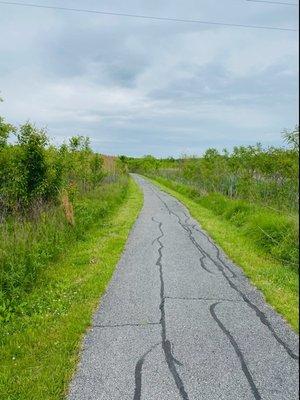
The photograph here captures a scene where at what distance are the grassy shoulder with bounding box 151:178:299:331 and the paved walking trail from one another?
209mm

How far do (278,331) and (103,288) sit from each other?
9.44ft

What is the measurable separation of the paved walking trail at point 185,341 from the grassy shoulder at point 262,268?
21cm

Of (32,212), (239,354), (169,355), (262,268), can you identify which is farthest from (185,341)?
(32,212)

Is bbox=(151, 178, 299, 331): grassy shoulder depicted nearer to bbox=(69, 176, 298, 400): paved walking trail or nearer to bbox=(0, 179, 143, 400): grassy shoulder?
bbox=(69, 176, 298, 400): paved walking trail

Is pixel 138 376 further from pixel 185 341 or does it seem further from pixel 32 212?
pixel 32 212

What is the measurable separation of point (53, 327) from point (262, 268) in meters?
4.45

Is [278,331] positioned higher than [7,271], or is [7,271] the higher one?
[7,271]

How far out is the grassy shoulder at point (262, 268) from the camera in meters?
6.11

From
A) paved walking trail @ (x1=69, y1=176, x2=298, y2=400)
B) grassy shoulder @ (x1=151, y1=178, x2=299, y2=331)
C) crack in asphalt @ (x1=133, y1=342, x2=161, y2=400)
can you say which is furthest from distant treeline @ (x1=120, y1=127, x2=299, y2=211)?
crack in asphalt @ (x1=133, y1=342, x2=161, y2=400)

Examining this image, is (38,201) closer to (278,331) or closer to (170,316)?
(170,316)

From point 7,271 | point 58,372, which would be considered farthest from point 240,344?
point 7,271

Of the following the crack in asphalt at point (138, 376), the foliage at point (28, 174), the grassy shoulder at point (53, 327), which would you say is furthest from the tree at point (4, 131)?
the crack in asphalt at point (138, 376)

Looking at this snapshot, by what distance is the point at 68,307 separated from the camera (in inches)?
244

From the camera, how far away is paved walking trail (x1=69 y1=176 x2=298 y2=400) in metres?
4.08
